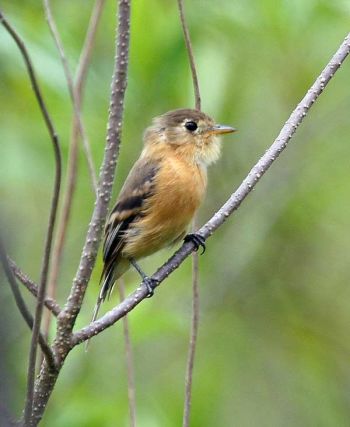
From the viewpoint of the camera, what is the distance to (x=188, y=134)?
5.73 metres

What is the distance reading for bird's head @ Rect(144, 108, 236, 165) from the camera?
559 centimetres

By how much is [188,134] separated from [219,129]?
0.24m

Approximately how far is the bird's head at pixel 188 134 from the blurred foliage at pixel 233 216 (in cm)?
7

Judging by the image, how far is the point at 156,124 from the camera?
561 cm

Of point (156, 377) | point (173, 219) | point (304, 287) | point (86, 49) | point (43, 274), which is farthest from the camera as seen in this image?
point (304, 287)

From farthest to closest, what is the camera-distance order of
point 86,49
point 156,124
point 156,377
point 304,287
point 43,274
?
point 304,287
point 156,377
point 156,124
point 86,49
point 43,274

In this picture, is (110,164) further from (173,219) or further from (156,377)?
(156,377)

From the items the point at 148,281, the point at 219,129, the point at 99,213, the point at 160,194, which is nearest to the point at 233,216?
the point at 219,129

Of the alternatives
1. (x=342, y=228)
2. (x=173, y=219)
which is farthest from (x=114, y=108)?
(x=342, y=228)

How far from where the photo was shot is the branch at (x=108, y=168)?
2768 millimetres

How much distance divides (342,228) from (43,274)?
14.3ft

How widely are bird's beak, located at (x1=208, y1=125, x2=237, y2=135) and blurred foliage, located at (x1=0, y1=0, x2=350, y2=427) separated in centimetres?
19

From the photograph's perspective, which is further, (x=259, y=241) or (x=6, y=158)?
(x=259, y=241)

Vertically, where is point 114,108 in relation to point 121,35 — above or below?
below
